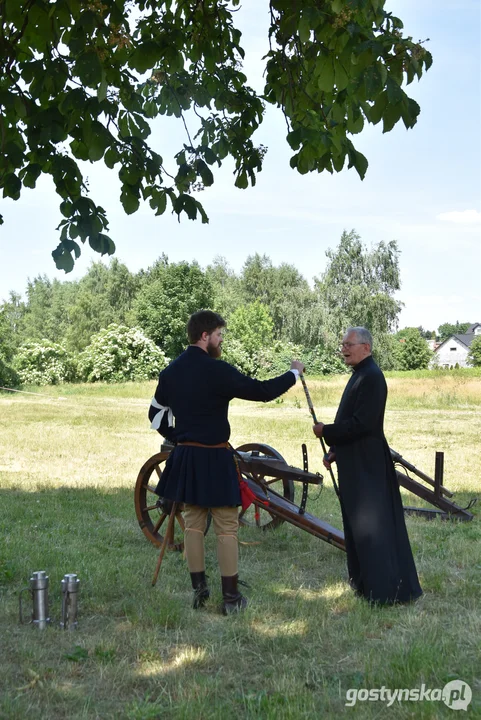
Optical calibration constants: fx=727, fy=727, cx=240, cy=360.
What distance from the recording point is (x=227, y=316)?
192 ft

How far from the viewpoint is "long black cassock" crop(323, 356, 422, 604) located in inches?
193

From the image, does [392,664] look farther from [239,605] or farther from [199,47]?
[199,47]

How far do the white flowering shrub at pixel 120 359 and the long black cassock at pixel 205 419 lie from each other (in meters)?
33.9

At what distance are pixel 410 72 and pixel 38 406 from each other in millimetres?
22260

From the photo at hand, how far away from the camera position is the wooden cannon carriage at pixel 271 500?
5.69 metres

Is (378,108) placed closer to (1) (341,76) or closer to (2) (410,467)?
(1) (341,76)

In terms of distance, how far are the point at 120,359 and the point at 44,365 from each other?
14.3 feet

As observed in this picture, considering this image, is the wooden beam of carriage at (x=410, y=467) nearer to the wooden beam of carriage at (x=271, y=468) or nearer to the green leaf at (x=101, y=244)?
the wooden beam of carriage at (x=271, y=468)

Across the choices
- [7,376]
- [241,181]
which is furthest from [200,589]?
[7,376]

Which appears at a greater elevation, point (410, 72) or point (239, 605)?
point (410, 72)

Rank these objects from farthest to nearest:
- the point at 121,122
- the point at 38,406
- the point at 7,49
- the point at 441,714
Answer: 1. the point at 38,406
2. the point at 121,122
3. the point at 7,49
4. the point at 441,714

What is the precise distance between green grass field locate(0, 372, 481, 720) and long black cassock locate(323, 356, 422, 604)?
19 cm

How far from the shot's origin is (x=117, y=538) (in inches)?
274

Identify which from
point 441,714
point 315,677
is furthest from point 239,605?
point 441,714
